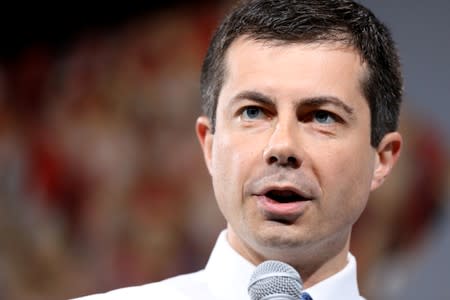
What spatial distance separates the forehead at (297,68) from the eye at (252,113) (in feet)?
0.13

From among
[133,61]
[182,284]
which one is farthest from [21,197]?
[182,284]

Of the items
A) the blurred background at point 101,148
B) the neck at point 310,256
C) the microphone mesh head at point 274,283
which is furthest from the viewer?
the blurred background at point 101,148

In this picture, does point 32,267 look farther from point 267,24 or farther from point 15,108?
point 267,24

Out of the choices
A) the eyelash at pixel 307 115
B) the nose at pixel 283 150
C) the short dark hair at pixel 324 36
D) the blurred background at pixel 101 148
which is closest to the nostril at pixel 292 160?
the nose at pixel 283 150

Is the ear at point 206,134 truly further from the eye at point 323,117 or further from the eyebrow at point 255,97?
the eye at point 323,117

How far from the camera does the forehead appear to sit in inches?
70.5

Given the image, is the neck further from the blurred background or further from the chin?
the blurred background

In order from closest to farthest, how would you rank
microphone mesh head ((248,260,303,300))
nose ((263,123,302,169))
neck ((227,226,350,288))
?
1. microphone mesh head ((248,260,303,300))
2. nose ((263,123,302,169))
3. neck ((227,226,350,288))

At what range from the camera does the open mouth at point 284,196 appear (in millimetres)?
1740

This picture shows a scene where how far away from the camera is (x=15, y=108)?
12.7ft

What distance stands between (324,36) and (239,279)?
50cm

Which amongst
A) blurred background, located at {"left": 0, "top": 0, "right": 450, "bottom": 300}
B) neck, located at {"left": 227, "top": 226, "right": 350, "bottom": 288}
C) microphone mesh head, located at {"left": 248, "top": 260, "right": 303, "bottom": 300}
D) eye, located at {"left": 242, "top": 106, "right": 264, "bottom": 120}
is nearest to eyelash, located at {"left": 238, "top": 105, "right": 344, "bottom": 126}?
eye, located at {"left": 242, "top": 106, "right": 264, "bottom": 120}

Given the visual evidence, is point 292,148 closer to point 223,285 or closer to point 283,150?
point 283,150

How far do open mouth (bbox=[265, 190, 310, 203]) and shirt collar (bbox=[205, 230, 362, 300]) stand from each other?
197mm
